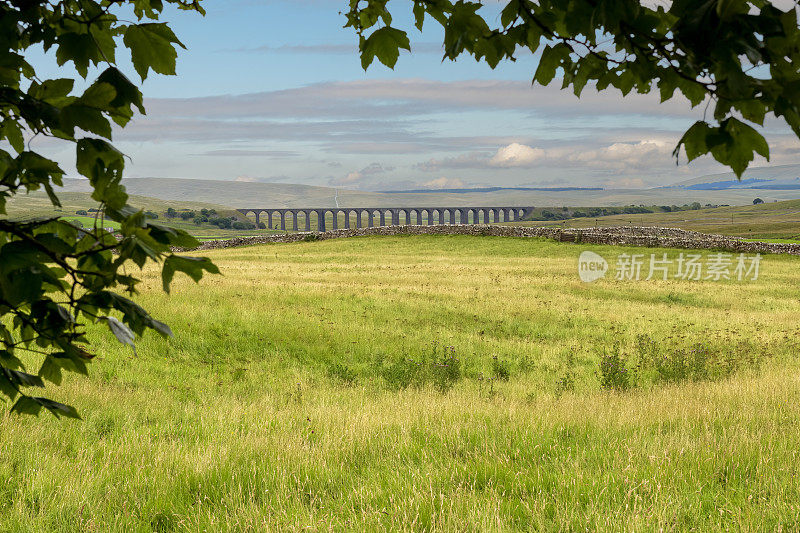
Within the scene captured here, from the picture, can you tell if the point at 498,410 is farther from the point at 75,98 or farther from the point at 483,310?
the point at 483,310

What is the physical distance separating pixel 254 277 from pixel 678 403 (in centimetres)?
2198

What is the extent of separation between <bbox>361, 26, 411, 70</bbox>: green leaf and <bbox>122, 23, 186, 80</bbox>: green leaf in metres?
0.92

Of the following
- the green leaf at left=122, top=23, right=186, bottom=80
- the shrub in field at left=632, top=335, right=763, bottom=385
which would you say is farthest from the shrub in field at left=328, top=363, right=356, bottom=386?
the green leaf at left=122, top=23, right=186, bottom=80

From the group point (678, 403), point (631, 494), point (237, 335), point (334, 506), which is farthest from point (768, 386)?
point (237, 335)

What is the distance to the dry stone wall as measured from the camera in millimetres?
45375

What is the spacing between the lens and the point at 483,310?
1958 centimetres

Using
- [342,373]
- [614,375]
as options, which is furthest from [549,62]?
[342,373]

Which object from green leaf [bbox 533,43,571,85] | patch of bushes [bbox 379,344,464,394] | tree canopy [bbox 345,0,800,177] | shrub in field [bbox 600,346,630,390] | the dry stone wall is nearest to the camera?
tree canopy [bbox 345,0,800,177]

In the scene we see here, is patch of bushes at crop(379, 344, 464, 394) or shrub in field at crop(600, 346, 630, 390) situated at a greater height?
shrub in field at crop(600, 346, 630, 390)

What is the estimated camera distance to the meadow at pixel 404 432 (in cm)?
418

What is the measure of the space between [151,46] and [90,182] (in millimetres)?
693

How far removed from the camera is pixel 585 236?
165 feet

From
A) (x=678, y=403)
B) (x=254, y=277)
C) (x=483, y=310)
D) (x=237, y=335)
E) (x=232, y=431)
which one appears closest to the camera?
(x=232, y=431)

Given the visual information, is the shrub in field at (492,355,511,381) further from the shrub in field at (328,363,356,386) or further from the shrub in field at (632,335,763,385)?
the shrub in field at (328,363,356,386)
